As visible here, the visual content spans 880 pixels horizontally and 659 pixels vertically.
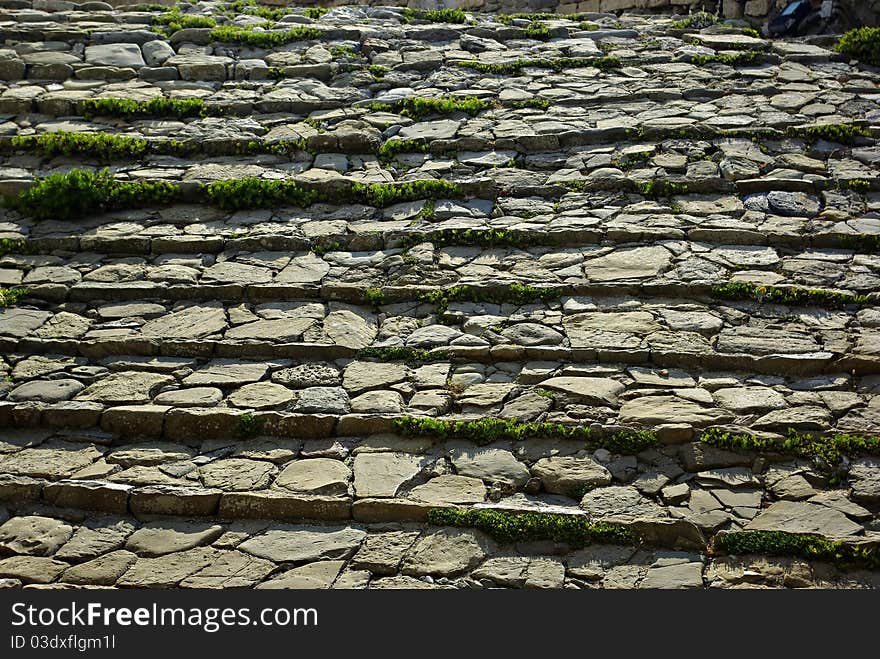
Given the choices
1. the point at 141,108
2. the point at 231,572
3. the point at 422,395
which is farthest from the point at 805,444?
the point at 141,108

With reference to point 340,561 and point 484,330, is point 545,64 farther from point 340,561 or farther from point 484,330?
point 340,561

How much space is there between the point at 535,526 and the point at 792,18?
8.98 metres

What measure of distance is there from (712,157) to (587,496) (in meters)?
4.42

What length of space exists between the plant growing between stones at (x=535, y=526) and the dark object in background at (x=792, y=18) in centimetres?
875

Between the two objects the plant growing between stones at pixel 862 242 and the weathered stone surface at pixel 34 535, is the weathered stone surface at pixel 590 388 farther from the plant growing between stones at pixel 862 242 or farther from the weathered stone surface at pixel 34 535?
the weathered stone surface at pixel 34 535

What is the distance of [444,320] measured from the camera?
21.6 ft

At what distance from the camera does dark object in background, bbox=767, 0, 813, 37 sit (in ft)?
37.2

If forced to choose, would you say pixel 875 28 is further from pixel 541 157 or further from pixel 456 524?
pixel 456 524

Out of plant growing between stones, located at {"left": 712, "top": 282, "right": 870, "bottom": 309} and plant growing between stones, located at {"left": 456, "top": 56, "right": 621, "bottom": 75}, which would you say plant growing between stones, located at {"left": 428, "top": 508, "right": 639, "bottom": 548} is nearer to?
plant growing between stones, located at {"left": 712, "top": 282, "right": 870, "bottom": 309}

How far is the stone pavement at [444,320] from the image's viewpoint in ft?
16.1

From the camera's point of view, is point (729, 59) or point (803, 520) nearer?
point (803, 520)

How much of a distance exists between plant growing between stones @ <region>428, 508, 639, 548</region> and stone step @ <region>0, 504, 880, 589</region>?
1.7 inches

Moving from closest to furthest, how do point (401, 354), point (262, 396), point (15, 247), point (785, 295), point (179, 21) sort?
point (262, 396) < point (401, 354) < point (785, 295) < point (15, 247) < point (179, 21)

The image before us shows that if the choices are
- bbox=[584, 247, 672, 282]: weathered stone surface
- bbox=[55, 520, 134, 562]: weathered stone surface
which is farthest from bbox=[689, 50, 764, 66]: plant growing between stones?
bbox=[55, 520, 134, 562]: weathered stone surface
